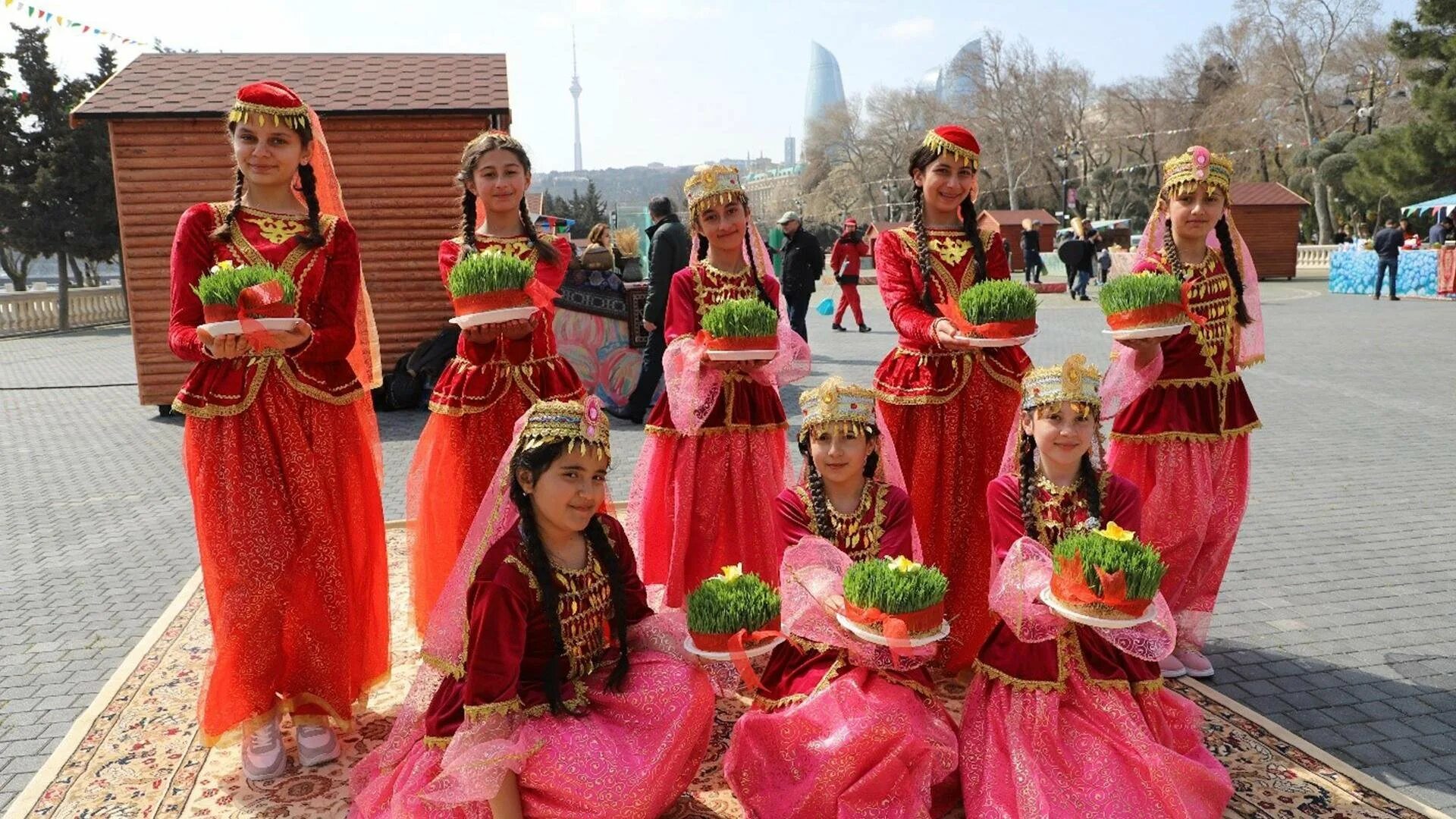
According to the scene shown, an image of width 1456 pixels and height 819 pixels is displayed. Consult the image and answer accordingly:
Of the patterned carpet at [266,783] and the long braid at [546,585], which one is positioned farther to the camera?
the patterned carpet at [266,783]

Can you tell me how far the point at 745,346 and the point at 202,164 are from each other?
30.3ft

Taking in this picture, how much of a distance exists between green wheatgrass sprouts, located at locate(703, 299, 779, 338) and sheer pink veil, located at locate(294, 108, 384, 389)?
4.42 ft

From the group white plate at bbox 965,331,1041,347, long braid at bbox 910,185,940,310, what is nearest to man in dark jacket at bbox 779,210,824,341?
long braid at bbox 910,185,940,310

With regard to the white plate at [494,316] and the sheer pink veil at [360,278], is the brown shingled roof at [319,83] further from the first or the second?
the white plate at [494,316]

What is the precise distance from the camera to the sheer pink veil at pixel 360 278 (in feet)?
12.1

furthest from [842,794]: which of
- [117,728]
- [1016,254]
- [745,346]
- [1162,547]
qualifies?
[1016,254]

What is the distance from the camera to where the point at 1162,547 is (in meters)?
4.06

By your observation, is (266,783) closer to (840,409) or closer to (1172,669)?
(840,409)

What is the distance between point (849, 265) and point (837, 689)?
14790mm

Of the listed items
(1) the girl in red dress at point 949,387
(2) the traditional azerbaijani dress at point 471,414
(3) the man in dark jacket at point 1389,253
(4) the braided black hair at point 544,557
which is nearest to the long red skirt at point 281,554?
(2) the traditional azerbaijani dress at point 471,414

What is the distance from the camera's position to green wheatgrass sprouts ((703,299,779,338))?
3.81m

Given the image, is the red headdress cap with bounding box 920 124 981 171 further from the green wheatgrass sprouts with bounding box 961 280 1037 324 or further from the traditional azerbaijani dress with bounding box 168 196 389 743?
the traditional azerbaijani dress with bounding box 168 196 389 743

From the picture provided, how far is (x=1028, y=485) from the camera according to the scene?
3461 millimetres

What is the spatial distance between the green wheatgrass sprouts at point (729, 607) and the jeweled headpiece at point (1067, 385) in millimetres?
1185
